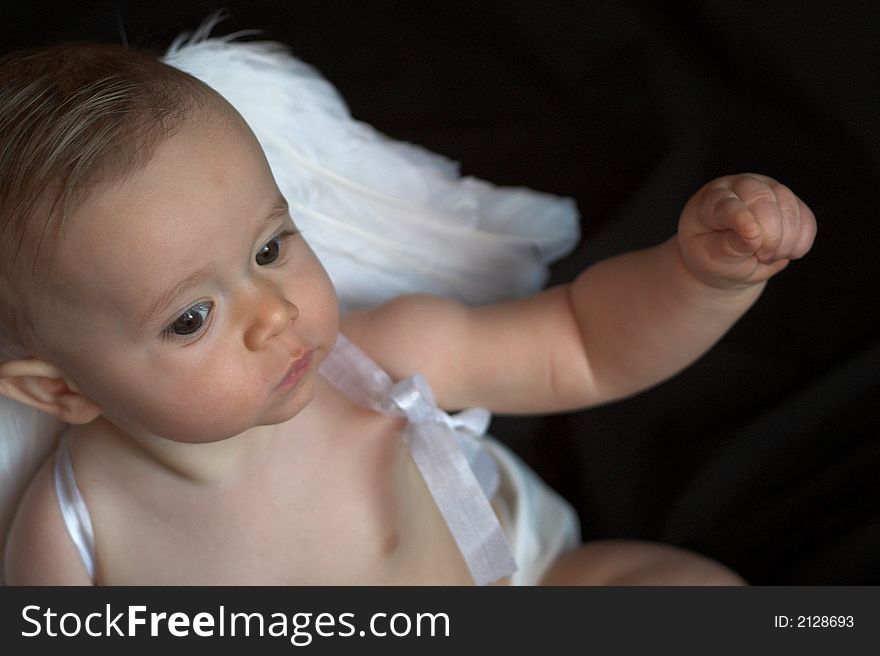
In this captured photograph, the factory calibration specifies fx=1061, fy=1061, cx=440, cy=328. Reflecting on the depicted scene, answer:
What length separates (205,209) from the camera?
87 cm

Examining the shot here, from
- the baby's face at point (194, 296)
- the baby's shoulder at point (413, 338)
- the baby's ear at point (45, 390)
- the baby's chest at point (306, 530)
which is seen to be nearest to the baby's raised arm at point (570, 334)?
the baby's shoulder at point (413, 338)

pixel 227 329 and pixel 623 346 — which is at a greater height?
pixel 623 346

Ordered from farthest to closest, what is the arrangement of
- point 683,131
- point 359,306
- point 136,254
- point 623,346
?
point 683,131 < point 359,306 < point 623,346 < point 136,254

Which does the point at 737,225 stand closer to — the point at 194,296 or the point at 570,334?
the point at 570,334

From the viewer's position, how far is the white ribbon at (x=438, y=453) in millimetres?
1136

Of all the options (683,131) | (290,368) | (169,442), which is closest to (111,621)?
(169,442)

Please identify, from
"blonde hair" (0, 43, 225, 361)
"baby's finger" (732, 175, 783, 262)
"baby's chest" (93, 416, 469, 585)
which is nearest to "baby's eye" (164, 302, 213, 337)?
"blonde hair" (0, 43, 225, 361)

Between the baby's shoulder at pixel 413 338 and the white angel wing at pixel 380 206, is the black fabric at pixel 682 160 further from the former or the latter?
the baby's shoulder at pixel 413 338

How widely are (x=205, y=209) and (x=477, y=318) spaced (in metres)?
0.42

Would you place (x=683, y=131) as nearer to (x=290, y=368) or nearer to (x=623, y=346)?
(x=623, y=346)

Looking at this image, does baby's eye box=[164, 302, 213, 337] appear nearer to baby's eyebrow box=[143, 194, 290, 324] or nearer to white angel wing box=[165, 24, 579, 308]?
baby's eyebrow box=[143, 194, 290, 324]

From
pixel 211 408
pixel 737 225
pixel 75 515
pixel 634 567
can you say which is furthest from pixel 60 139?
pixel 634 567

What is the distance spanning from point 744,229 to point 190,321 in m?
0.49

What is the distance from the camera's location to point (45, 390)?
39.5 inches
